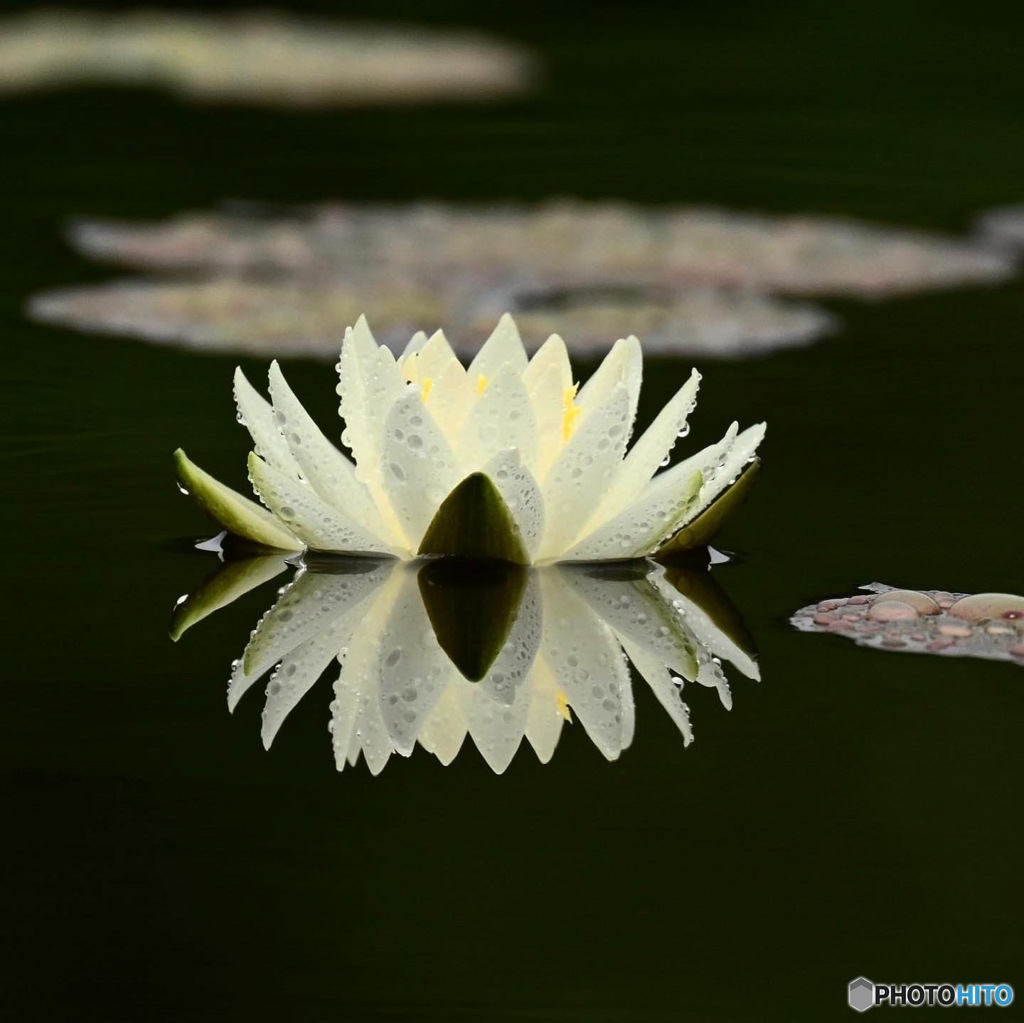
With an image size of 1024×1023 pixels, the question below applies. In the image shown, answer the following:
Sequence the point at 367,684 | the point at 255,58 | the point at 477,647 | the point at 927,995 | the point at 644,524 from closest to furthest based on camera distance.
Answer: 1. the point at 927,995
2. the point at 367,684
3. the point at 477,647
4. the point at 644,524
5. the point at 255,58

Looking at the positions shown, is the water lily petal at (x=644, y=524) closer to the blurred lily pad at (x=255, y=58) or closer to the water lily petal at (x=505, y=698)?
the water lily petal at (x=505, y=698)

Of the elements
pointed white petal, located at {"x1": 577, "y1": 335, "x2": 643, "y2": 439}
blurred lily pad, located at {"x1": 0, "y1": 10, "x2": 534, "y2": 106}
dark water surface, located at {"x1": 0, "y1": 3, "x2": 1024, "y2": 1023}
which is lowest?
dark water surface, located at {"x1": 0, "y1": 3, "x2": 1024, "y2": 1023}

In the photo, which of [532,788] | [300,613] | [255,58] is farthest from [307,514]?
[255,58]

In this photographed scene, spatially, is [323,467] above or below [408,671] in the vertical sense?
above

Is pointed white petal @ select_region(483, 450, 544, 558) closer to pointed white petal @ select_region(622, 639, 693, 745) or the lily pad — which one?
pointed white petal @ select_region(622, 639, 693, 745)

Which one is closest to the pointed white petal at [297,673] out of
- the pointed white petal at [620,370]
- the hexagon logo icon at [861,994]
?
the pointed white petal at [620,370]

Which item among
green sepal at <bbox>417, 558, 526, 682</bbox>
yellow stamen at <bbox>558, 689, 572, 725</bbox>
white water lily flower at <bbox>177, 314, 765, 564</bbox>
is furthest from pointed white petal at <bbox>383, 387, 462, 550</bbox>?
yellow stamen at <bbox>558, 689, 572, 725</bbox>

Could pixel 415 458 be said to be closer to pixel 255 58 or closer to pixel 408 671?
pixel 408 671

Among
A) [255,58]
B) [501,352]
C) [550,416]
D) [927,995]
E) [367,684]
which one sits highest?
[255,58]

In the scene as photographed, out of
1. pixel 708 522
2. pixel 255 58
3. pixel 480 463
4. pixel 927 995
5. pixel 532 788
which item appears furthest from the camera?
pixel 255 58
